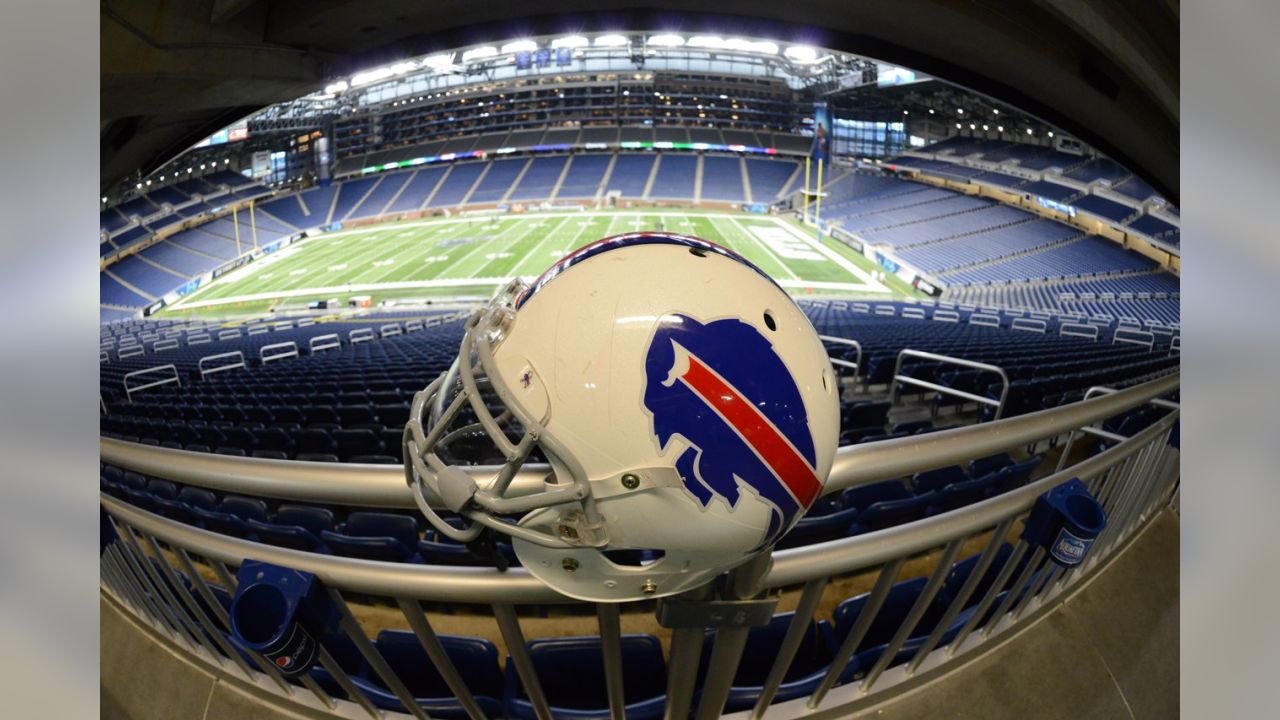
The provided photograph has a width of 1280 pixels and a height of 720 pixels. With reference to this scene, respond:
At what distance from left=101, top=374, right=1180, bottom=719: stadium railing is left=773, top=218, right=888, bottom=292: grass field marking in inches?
847

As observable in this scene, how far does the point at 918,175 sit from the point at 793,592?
1500 inches

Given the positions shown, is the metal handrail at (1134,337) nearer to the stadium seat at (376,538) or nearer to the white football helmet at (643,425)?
the stadium seat at (376,538)

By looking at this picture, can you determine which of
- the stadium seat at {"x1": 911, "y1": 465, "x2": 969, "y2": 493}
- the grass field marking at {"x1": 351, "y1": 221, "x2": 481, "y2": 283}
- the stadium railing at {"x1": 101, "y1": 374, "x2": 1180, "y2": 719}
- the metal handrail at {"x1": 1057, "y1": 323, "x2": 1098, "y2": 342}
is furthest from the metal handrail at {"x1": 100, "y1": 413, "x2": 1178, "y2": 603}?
the grass field marking at {"x1": 351, "y1": 221, "x2": 481, "y2": 283}

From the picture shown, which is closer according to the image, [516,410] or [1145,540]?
[516,410]

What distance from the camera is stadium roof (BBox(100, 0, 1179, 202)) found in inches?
133

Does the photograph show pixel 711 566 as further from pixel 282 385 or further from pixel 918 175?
pixel 918 175

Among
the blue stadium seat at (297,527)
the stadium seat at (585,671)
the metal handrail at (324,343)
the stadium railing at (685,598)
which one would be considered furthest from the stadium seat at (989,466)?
the metal handrail at (324,343)

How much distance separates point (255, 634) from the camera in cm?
96

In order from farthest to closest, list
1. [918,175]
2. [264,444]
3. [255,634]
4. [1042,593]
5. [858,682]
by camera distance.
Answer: [918,175], [264,444], [1042,593], [858,682], [255,634]

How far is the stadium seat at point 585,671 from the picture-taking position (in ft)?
4.26

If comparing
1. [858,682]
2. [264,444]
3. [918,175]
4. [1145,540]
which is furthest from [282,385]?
[918,175]

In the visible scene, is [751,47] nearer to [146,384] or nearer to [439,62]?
[439,62]

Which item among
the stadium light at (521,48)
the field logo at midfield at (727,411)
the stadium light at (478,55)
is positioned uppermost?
the stadium light at (521,48)

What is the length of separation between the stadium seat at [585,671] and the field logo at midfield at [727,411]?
72cm
